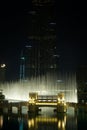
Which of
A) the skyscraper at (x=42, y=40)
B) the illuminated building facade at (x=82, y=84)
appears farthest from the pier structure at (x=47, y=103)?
the skyscraper at (x=42, y=40)

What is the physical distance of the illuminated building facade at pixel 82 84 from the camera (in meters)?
62.6

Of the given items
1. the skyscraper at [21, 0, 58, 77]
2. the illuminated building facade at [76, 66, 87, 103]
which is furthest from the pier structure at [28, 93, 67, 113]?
the skyscraper at [21, 0, 58, 77]

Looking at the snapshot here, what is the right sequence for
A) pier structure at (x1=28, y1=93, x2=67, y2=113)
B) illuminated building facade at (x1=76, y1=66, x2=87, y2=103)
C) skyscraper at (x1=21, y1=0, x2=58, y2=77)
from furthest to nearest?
skyscraper at (x1=21, y1=0, x2=58, y2=77)
illuminated building facade at (x1=76, y1=66, x2=87, y2=103)
pier structure at (x1=28, y1=93, x2=67, y2=113)

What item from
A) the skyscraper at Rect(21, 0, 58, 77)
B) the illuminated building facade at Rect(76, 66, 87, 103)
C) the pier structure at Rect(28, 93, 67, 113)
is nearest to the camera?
the pier structure at Rect(28, 93, 67, 113)

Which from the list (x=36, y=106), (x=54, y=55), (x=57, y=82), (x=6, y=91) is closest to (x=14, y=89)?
(x=6, y=91)

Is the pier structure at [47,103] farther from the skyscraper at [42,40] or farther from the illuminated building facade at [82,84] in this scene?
the skyscraper at [42,40]

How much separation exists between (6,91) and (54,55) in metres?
25.3

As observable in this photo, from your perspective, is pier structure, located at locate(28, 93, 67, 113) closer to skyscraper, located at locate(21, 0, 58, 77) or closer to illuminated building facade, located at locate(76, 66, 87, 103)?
illuminated building facade, located at locate(76, 66, 87, 103)

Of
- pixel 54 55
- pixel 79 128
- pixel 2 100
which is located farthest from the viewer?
pixel 54 55

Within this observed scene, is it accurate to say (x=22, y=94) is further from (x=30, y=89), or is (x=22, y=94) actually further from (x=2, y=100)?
(x=2, y=100)

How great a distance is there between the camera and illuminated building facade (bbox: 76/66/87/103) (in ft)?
205

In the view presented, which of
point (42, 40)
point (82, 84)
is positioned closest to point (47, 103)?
point (82, 84)

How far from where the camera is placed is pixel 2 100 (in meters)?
56.4

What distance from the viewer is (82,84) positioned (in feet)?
223
